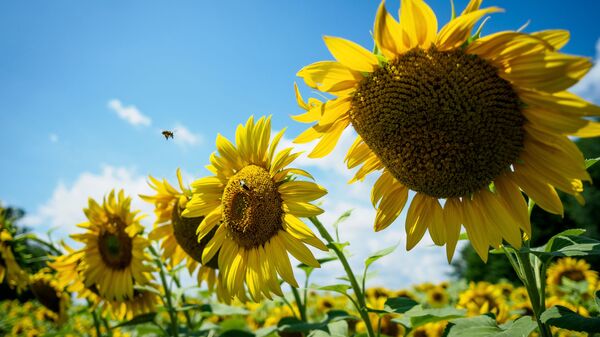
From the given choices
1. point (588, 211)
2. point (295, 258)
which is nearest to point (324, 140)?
point (295, 258)

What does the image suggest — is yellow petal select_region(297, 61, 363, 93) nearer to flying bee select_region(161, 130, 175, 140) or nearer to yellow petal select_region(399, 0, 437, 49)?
yellow petal select_region(399, 0, 437, 49)

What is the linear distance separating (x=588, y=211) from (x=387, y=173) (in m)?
34.2

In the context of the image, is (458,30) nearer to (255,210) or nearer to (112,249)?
(255,210)

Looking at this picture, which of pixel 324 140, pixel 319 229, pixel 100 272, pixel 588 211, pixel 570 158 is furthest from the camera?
pixel 588 211

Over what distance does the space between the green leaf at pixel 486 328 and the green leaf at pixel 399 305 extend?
0.79 feet

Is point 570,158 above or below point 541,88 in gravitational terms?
below

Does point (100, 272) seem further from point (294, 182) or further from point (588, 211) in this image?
point (588, 211)

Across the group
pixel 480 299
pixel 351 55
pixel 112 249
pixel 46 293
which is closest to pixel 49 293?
pixel 46 293

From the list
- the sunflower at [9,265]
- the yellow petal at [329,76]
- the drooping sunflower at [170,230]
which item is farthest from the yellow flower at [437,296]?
the yellow petal at [329,76]

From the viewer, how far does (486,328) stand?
2199 mm

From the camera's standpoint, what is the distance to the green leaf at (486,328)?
2035mm

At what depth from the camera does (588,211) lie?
3042 cm

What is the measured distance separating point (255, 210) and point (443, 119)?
4.17ft

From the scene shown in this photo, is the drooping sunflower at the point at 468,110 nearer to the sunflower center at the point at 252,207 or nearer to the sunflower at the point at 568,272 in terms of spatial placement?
the sunflower center at the point at 252,207
